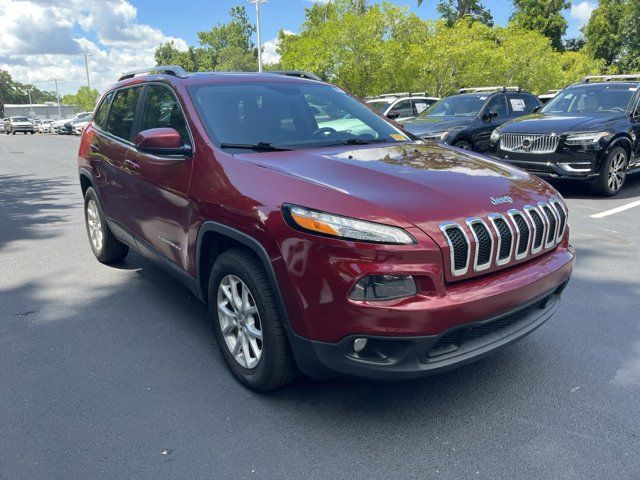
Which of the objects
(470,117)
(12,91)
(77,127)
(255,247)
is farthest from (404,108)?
(12,91)

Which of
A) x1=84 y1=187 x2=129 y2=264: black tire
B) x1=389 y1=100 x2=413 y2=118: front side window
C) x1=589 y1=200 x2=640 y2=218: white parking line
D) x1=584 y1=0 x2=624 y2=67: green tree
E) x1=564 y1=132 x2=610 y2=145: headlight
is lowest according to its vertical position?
x1=589 y1=200 x2=640 y2=218: white parking line

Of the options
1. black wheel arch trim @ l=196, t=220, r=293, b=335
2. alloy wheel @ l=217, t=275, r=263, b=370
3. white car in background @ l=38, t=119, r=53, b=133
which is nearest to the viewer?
black wheel arch trim @ l=196, t=220, r=293, b=335

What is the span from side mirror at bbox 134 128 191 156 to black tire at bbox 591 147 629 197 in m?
6.87

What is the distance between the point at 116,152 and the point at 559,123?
6599 mm

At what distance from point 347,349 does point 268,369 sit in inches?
20.4

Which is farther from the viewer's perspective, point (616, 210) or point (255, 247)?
point (616, 210)

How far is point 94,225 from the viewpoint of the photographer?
5348 millimetres

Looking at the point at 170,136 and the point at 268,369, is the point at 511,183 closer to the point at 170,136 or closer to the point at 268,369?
the point at 268,369

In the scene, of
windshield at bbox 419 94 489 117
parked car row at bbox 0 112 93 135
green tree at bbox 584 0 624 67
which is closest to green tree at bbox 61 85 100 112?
parked car row at bbox 0 112 93 135

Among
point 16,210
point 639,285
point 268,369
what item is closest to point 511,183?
point 268,369

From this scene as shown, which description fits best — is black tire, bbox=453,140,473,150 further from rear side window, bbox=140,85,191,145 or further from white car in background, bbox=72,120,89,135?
white car in background, bbox=72,120,89,135

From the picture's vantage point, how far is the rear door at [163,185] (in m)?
3.33

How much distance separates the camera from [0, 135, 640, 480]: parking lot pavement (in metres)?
2.40

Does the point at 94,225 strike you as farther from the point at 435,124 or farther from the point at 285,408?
the point at 435,124
